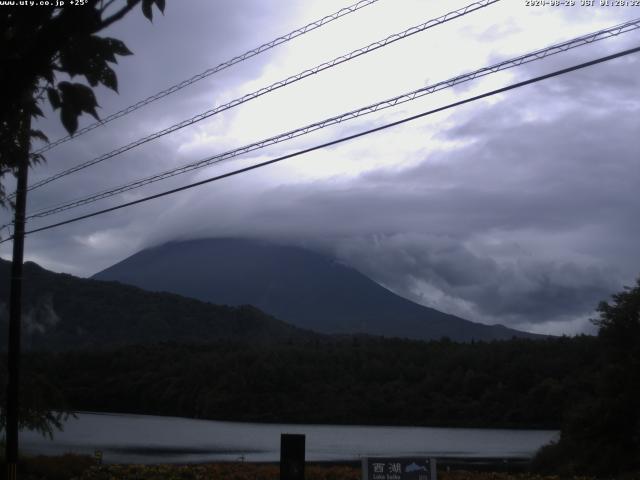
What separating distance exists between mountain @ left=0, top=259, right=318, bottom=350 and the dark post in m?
85.6

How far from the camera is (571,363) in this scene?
6881 cm

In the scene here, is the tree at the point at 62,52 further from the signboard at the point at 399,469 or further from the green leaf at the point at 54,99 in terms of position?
Result: the signboard at the point at 399,469

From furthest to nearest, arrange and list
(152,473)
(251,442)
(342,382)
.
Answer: (342,382) → (251,442) → (152,473)

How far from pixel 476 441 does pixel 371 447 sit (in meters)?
11.8

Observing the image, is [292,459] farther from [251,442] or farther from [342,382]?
[342,382]

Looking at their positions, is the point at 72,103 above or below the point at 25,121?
below

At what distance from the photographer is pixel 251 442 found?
52594mm

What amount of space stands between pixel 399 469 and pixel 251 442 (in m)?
41.9

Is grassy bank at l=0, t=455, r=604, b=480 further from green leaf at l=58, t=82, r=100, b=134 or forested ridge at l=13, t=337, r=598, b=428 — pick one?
forested ridge at l=13, t=337, r=598, b=428

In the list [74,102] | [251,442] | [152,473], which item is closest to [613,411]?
[152,473]

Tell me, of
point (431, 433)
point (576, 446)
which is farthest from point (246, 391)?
point (576, 446)

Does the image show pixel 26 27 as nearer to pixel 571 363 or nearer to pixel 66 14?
pixel 66 14

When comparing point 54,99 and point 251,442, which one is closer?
point 54,99

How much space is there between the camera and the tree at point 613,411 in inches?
1102
